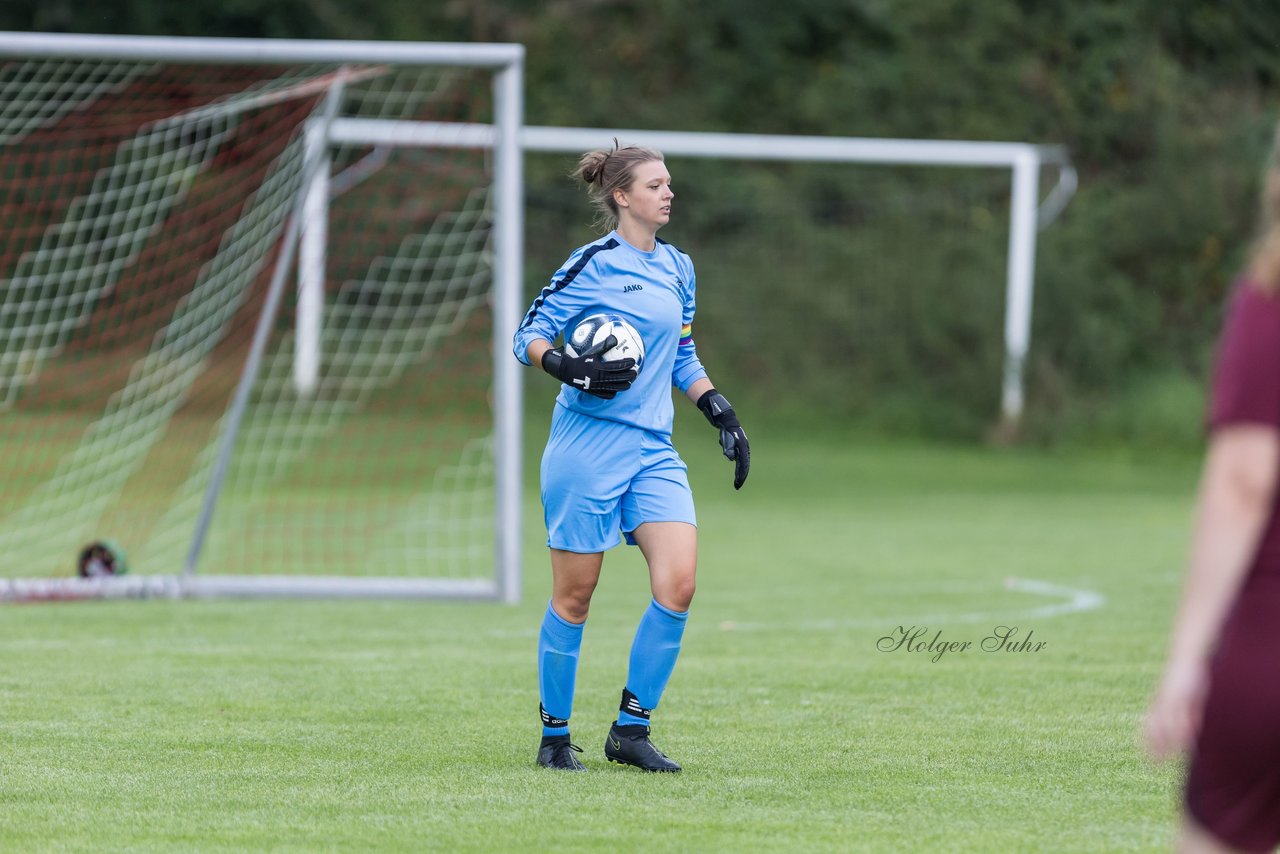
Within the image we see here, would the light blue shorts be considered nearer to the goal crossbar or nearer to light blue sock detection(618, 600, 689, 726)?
light blue sock detection(618, 600, 689, 726)

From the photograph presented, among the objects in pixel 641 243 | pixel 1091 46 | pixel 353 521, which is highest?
pixel 1091 46

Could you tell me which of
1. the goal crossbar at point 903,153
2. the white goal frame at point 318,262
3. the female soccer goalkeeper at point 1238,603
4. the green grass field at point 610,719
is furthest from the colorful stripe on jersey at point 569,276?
the goal crossbar at point 903,153

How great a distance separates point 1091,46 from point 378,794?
21549 mm

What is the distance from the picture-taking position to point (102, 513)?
13922 millimetres

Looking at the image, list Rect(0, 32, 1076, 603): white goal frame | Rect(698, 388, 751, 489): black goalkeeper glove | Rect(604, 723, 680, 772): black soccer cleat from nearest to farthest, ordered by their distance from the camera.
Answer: Rect(604, 723, 680, 772): black soccer cleat
Rect(698, 388, 751, 489): black goalkeeper glove
Rect(0, 32, 1076, 603): white goal frame

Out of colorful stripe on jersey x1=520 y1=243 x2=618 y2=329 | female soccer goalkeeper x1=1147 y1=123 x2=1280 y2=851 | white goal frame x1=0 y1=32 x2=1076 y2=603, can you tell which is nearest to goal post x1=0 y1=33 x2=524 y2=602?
white goal frame x1=0 y1=32 x2=1076 y2=603

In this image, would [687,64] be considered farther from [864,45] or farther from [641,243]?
[641,243]

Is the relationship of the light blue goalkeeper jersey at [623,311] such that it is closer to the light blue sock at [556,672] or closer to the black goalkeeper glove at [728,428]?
the black goalkeeper glove at [728,428]

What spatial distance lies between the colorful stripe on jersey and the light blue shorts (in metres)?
0.34

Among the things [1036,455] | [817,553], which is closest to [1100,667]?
[817,553]

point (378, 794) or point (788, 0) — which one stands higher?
point (788, 0)

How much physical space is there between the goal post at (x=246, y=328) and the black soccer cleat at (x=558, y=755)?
427cm

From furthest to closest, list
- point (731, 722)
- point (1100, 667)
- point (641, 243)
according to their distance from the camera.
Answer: point (1100, 667) < point (731, 722) < point (641, 243)

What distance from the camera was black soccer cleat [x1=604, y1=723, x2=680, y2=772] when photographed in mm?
5410
